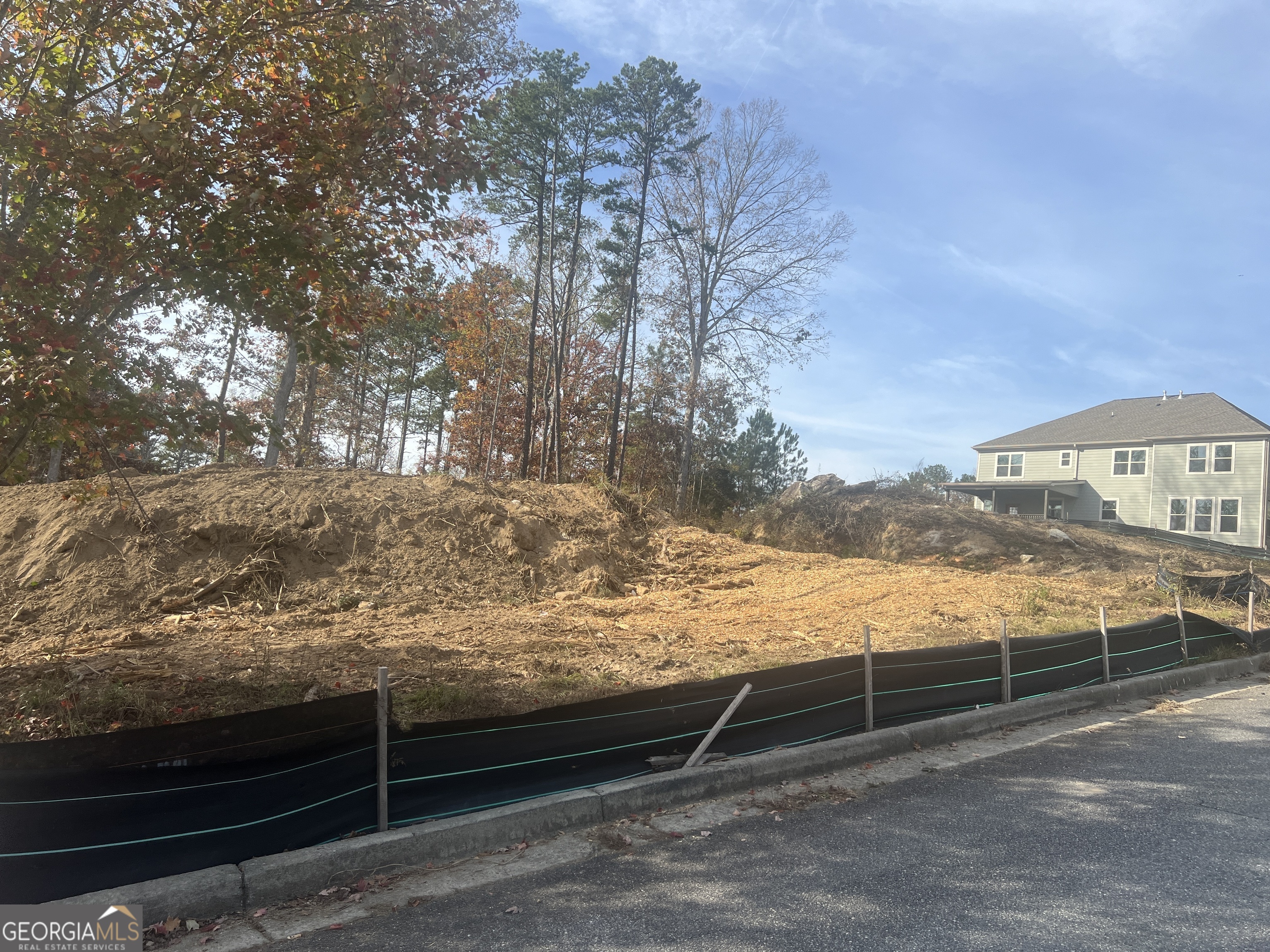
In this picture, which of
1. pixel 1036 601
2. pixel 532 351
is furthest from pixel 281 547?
pixel 532 351

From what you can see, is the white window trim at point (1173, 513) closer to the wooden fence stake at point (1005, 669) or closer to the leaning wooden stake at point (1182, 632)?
the leaning wooden stake at point (1182, 632)

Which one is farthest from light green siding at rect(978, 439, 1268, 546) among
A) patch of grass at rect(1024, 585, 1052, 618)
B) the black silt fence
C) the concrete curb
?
the black silt fence

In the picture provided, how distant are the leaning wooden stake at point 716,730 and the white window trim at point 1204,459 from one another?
32155mm

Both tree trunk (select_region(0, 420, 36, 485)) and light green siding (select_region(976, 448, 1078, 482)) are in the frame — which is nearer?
tree trunk (select_region(0, 420, 36, 485))

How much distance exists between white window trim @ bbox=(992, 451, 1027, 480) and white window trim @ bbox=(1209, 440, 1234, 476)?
6984mm

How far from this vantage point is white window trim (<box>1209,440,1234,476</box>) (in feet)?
94.6

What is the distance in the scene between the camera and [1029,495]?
112 ft

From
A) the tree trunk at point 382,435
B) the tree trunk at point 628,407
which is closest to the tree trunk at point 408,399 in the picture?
the tree trunk at point 382,435

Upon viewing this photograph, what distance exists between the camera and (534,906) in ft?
12.0

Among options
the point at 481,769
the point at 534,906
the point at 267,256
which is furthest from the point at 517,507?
the point at 534,906

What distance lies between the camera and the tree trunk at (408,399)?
121 ft

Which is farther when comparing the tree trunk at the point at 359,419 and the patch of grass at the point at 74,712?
the tree trunk at the point at 359,419

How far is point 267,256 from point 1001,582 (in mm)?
14027

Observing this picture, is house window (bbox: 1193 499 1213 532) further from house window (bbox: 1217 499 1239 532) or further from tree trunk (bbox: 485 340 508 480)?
tree trunk (bbox: 485 340 508 480)
